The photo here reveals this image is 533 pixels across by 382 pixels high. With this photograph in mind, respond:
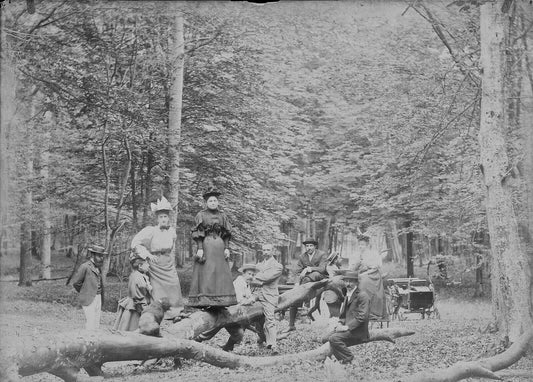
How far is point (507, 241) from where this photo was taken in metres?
7.09

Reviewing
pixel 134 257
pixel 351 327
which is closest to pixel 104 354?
pixel 134 257

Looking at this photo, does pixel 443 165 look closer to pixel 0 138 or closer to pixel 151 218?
pixel 151 218

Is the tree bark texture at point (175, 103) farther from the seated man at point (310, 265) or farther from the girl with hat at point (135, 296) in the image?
the seated man at point (310, 265)

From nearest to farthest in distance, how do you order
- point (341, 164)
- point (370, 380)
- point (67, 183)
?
1. point (370, 380)
2. point (67, 183)
3. point (341, 164)

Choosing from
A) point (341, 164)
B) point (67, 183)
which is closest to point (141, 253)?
point (67, 183)

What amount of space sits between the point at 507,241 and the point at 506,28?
7.89 ft

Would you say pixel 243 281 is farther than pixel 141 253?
Yes

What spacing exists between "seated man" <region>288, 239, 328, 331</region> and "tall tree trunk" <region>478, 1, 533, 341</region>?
189 cm

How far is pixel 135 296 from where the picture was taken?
6.70 metres

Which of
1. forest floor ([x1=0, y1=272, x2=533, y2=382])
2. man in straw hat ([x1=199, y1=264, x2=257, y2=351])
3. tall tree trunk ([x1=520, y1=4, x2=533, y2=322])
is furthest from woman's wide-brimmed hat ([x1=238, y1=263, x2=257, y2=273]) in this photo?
tall tree trunk ([x1=520, y1=4, x2=533, y2=322])

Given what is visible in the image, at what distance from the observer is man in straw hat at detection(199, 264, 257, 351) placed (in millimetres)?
6906

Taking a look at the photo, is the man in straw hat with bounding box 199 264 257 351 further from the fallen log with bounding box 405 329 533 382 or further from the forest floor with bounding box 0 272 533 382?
the fallen log with bounding box 405 329 533 382

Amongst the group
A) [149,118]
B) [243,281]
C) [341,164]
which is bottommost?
[243,281]

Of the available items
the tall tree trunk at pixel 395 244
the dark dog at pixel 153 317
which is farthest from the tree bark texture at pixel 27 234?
the tall tree trunk at pixel 395 244
